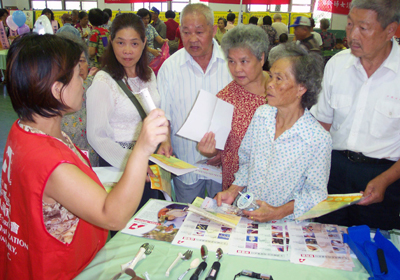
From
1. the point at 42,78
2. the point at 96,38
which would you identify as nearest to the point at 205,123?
the point at 42,78

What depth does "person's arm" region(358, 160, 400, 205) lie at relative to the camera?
1.80m

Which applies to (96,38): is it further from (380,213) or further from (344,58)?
(380,213)

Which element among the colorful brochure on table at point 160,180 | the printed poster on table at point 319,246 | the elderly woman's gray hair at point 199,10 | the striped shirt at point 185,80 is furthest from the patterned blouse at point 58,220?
the elderly woman's gray hair at point 199,10

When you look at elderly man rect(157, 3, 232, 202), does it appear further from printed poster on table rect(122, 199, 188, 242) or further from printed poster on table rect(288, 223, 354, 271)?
printed poster on table rect(288, 223, 354, 271)

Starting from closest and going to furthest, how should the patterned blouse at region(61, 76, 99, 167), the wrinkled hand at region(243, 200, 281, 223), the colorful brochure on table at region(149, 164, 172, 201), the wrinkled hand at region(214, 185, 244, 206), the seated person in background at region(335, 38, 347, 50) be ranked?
1. the wrinkled hand at region(243, 200, 281, 223)
2. the wrinkled hand at region(214, 185, 244, 206)
3. the colorful brochure on table at region(149, 164, 172, 201)
4. the patterned blouse at region(61, 76, 99, 167)
5. the seated person in background at region(335, 38, 347, 50)

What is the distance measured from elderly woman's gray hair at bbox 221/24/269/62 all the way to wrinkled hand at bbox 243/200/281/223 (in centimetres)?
101

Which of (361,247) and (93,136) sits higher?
(93,136)

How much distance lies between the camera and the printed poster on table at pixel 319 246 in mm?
1258

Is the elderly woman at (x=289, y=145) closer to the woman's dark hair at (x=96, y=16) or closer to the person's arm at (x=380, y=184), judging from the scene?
the person's arm at (x=380, y=184)

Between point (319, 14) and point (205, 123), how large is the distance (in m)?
14.7

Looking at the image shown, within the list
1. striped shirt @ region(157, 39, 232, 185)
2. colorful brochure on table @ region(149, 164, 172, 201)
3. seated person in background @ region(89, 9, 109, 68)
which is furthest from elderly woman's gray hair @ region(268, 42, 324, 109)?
seated person in background @ region(89, 9, 109, 68)

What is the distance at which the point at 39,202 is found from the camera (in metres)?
1.04

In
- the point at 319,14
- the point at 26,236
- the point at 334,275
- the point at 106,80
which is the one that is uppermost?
the point at 319,14

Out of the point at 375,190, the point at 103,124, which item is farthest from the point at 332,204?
the point at 103,124
